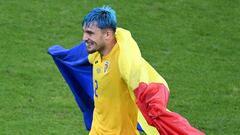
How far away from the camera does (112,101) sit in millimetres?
6316

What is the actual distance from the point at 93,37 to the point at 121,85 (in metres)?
0.51

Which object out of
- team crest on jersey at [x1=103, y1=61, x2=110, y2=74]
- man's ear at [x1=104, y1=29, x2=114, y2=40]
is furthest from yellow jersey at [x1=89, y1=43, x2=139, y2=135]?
man's ear at [x1=104, y1=29, x2=114, y2=40]

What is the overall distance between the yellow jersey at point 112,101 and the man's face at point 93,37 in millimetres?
166

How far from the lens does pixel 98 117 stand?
6551 mm

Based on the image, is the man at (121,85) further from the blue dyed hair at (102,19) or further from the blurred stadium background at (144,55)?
the blurred stadium background at (144,55)

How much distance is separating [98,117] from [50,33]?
7914mm

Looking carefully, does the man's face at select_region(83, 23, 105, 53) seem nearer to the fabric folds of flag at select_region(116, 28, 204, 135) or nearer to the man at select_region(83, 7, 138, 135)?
the man at select_region(83, 7, 138, 135)

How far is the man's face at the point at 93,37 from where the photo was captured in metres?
6.10

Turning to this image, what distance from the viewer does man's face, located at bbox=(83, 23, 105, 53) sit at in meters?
6.10

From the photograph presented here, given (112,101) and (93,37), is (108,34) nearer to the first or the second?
(93,37)

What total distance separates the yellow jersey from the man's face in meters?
0.17

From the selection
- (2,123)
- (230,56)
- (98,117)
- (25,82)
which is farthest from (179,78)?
(98,117)

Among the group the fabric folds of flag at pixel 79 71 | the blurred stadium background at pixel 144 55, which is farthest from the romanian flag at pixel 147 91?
the blurred stadium background at pixel 144 55

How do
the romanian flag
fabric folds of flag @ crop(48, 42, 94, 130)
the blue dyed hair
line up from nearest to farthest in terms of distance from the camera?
the romanian flag, the blue dyed hair, fabric folds of flag @ crop(48, 42, 94, 130)
